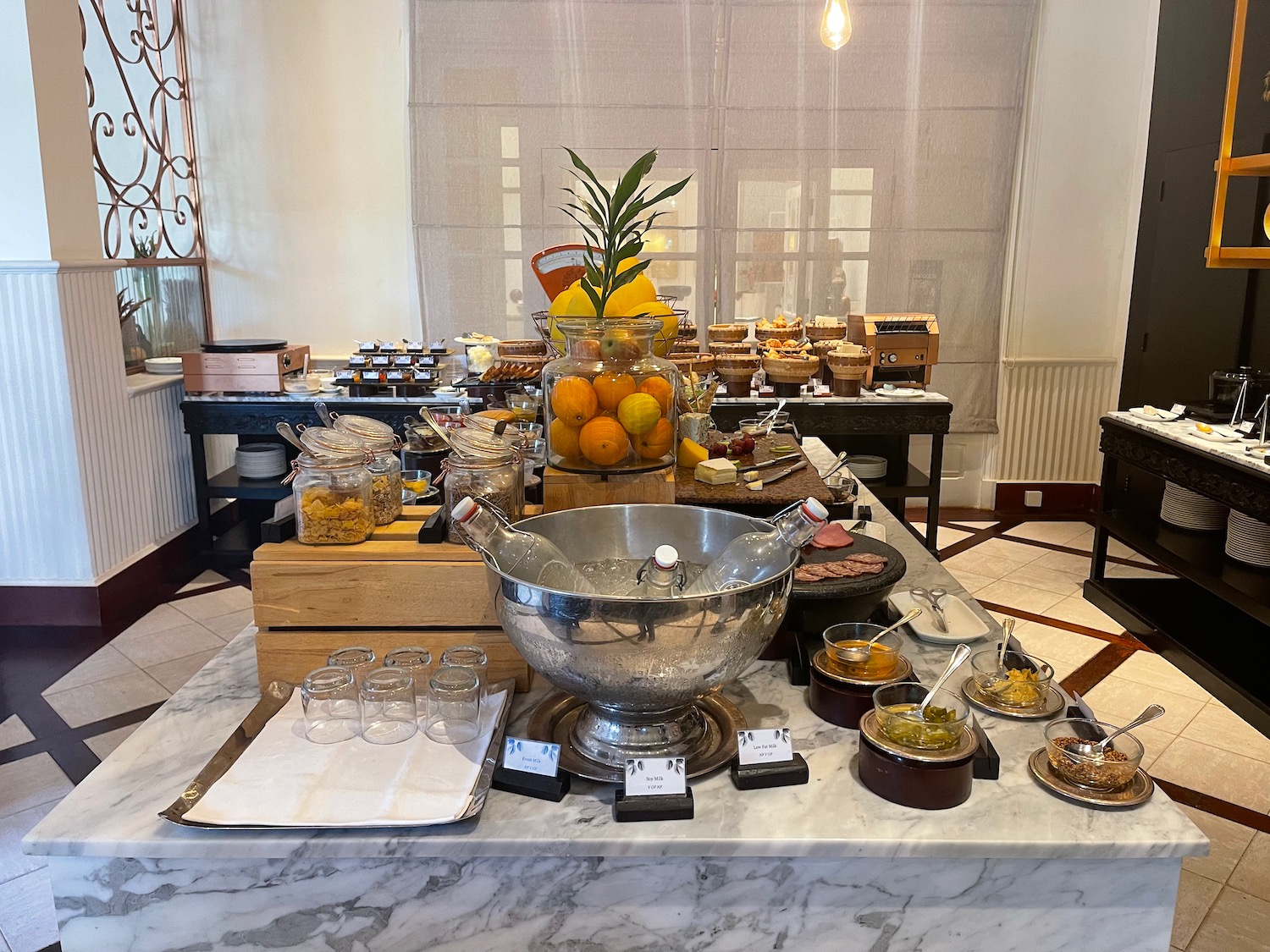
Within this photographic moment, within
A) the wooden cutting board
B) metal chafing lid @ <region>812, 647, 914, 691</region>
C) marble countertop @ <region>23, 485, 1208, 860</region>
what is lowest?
marble countertop @ <region>23, 485, 1208, 860</region>

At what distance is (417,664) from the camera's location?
1.39 metres

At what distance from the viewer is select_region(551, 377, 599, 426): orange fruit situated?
144cm

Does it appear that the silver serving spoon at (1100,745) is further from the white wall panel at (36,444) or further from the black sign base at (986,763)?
the white wall panel at (36,444)

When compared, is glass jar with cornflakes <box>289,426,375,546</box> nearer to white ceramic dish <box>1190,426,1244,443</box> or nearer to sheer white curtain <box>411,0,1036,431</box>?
white ceramic dish <box>1190,426,1244,443</box>

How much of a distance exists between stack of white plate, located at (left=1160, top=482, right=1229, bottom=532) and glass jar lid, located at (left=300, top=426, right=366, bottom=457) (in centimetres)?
365

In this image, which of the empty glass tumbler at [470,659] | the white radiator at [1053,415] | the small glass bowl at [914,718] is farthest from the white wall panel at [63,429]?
the white radiator at [1053,415]

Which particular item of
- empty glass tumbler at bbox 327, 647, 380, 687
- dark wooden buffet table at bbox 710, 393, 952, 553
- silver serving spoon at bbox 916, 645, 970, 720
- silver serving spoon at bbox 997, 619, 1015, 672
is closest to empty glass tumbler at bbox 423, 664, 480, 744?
empty glass tumbler at bbox 327, 647, 380, 687

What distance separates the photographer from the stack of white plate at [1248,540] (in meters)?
3.54

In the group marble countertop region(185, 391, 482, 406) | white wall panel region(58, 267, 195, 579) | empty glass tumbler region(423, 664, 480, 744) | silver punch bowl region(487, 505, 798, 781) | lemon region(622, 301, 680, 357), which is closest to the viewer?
silver punch bowl region(487, 505, 798, 781)

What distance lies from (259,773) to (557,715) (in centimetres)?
40

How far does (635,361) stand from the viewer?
1.48 meters

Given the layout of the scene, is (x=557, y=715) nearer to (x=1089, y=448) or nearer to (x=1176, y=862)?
(x=1176, y=862)

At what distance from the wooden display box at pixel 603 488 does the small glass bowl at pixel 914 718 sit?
492 mm

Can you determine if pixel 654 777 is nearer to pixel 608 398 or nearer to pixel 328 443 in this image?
pixel 608 398
